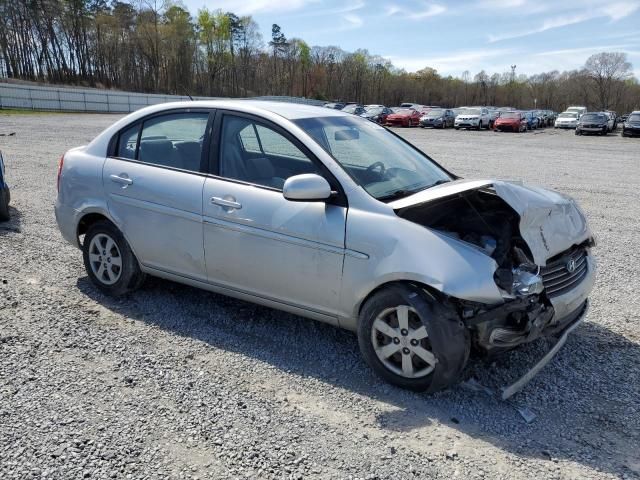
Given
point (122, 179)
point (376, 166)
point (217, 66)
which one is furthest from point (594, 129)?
point (217, 66)

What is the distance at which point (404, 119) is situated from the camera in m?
42.2

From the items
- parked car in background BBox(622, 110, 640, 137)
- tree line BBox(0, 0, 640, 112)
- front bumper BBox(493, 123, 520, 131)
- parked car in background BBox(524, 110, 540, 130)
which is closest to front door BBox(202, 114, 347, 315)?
parked car in background BBox(622, 110, 640, 137)

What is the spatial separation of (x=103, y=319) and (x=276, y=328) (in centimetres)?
145

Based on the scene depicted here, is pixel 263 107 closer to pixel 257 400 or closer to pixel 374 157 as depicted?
pixel 374 157

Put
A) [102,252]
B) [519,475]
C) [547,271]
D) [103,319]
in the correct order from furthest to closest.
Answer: [102,252], [103,319], [547,271], [519,475]

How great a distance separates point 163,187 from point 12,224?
4197 mm

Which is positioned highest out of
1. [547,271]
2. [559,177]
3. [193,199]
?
[193,199]

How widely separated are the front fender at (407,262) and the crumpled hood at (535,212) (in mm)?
202

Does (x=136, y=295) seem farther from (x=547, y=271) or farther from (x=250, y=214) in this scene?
(x=547, y=271)

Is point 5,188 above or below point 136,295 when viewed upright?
above

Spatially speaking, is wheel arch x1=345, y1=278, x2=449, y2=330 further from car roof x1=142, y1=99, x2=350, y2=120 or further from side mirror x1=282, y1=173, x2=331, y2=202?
car roof x1=142, y1=99, x2=350, y2=120

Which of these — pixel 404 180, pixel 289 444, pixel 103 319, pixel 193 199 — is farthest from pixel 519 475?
pixel 103 319

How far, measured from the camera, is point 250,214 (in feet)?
12.3

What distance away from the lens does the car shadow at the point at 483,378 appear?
2916mm
